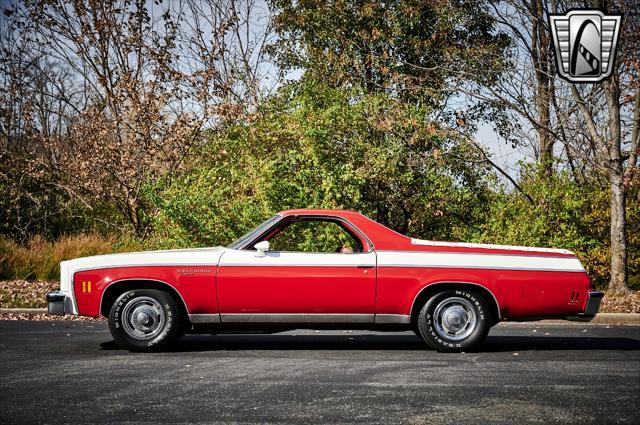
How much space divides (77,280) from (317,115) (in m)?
8.91

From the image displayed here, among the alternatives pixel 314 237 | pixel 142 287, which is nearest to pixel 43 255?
pixel 314 237

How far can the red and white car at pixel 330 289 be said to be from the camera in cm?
876

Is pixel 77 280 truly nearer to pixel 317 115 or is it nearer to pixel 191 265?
pixel 191 265

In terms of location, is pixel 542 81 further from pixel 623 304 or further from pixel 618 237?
pixel 623 304

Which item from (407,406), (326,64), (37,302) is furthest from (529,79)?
(407,406)

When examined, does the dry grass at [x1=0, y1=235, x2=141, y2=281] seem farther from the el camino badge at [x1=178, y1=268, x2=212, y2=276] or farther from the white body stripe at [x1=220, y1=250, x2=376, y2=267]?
the white body stripe at [x1=220, y1=250, x2=376, y2=267]

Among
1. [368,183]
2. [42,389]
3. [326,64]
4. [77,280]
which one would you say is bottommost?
[42,389]

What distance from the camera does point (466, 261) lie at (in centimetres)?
883

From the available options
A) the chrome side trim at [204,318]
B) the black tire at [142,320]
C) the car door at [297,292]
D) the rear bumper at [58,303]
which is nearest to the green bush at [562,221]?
the car door at [297,292]

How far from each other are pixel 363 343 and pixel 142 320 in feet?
8.92

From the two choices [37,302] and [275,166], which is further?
[275,166]

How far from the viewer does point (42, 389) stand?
6.80 meters

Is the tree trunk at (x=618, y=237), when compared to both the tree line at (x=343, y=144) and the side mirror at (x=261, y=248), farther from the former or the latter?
the side mirror at (x=261, y=248)

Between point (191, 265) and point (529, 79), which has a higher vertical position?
point (529, 79)
